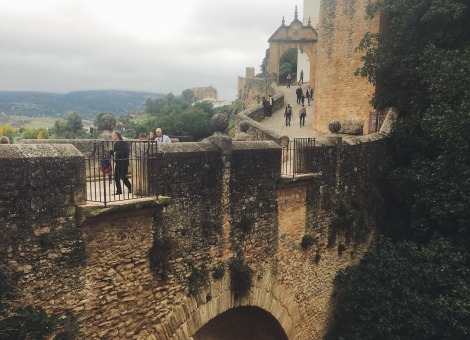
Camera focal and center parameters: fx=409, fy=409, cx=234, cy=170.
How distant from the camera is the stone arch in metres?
6.97

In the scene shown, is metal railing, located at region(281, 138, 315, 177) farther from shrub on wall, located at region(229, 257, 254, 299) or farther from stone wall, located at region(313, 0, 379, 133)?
stone wall, located at region(313, 0, 379, 133)

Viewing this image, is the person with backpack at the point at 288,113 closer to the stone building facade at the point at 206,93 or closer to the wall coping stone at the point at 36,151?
the wall coping stone at the point at 36,151

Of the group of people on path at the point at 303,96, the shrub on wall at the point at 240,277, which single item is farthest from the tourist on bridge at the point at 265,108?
the shrub on wall at the point at 240,277

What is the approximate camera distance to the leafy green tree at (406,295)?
9.70 metres

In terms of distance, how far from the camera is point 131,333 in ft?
20.6

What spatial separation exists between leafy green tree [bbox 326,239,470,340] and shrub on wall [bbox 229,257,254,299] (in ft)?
12.9

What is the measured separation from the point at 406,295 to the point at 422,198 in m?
2.82

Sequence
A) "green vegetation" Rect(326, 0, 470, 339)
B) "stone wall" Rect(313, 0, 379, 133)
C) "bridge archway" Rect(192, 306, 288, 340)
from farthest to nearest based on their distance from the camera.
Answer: "stone wall" Rect(313, 0, 379, 133)
"green vegetation" Rect(326, 0, 470, 339)
"bridge archway" Rect(192, 306, 288, 340)

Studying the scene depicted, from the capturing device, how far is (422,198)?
37.6 feet

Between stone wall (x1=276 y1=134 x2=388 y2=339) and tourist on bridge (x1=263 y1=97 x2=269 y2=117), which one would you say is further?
tourist on bridge (x1=263 y1=97 x2=269 y2=117)

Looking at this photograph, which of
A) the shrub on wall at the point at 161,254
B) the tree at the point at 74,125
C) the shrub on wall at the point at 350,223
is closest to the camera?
the shrub on wall at the point at 161,254

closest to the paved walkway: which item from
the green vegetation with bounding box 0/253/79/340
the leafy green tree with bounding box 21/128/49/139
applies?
the green vegetation with bounding box 0/253/79/340

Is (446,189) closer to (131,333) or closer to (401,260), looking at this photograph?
(401,260)

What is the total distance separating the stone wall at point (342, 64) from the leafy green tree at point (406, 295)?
6509mm
